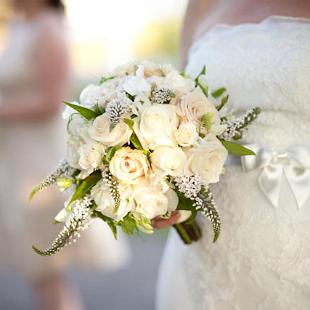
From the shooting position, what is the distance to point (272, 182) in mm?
1434

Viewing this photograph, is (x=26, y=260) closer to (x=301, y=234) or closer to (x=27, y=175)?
(x=27, y=175)

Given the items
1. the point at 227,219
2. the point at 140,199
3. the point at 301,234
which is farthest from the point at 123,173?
the point at 301,234

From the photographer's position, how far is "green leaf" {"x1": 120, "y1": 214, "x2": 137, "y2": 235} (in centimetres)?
136

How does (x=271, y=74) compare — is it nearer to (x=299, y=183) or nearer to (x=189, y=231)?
A: (x=299, y=183)

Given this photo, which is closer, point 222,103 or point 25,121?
point 222,103

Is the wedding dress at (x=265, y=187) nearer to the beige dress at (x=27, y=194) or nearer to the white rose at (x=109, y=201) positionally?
the white rose at (x=109, y=201)

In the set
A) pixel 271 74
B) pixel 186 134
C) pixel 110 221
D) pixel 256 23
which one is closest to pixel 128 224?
pixel 110 221

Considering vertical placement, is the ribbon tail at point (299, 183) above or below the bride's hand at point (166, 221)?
above

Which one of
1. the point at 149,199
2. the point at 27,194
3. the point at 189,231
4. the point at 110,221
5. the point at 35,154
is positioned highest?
the point at 149,199

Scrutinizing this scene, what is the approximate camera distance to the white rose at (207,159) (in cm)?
133

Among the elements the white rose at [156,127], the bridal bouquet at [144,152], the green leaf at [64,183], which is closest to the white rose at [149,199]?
the bridal bouquet at [144,152]

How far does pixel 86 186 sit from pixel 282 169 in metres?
0.51

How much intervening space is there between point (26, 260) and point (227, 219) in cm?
183

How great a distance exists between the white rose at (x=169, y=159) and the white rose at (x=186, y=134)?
2cm
